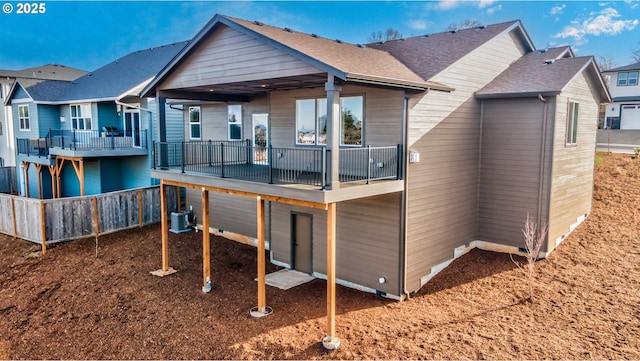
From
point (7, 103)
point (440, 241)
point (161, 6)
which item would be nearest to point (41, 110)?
point (7, 103)

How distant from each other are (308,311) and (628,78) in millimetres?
35697

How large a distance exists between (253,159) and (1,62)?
1591 inches

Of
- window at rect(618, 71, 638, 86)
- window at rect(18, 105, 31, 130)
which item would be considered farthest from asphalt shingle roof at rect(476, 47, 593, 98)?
window at rect(18, 105, 31, 130)

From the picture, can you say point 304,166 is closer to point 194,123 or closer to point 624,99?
point 194,123

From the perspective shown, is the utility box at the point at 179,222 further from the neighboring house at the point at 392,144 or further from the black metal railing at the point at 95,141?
the black metal railing at the point at 95,141

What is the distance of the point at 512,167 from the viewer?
12508 mm

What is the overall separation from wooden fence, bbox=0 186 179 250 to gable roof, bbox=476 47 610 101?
43.3 feet

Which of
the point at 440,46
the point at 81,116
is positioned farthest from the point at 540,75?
the point at 81,116

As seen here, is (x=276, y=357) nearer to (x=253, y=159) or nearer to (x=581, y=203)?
(x=253, y=159)

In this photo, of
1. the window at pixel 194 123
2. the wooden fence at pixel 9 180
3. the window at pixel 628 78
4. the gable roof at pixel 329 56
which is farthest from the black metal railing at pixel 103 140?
the window at pixel 628 78

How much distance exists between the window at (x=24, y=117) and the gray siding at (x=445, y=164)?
2430 cm

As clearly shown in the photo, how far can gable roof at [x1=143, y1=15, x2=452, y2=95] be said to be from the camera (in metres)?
8.44

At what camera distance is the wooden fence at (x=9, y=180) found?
2661 centimetres

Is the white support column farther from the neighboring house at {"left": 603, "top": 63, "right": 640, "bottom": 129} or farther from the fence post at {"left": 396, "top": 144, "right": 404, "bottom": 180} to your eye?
the neighboring house at {"left": 603, "top": 63, "right": 640, "bottom": 129}
